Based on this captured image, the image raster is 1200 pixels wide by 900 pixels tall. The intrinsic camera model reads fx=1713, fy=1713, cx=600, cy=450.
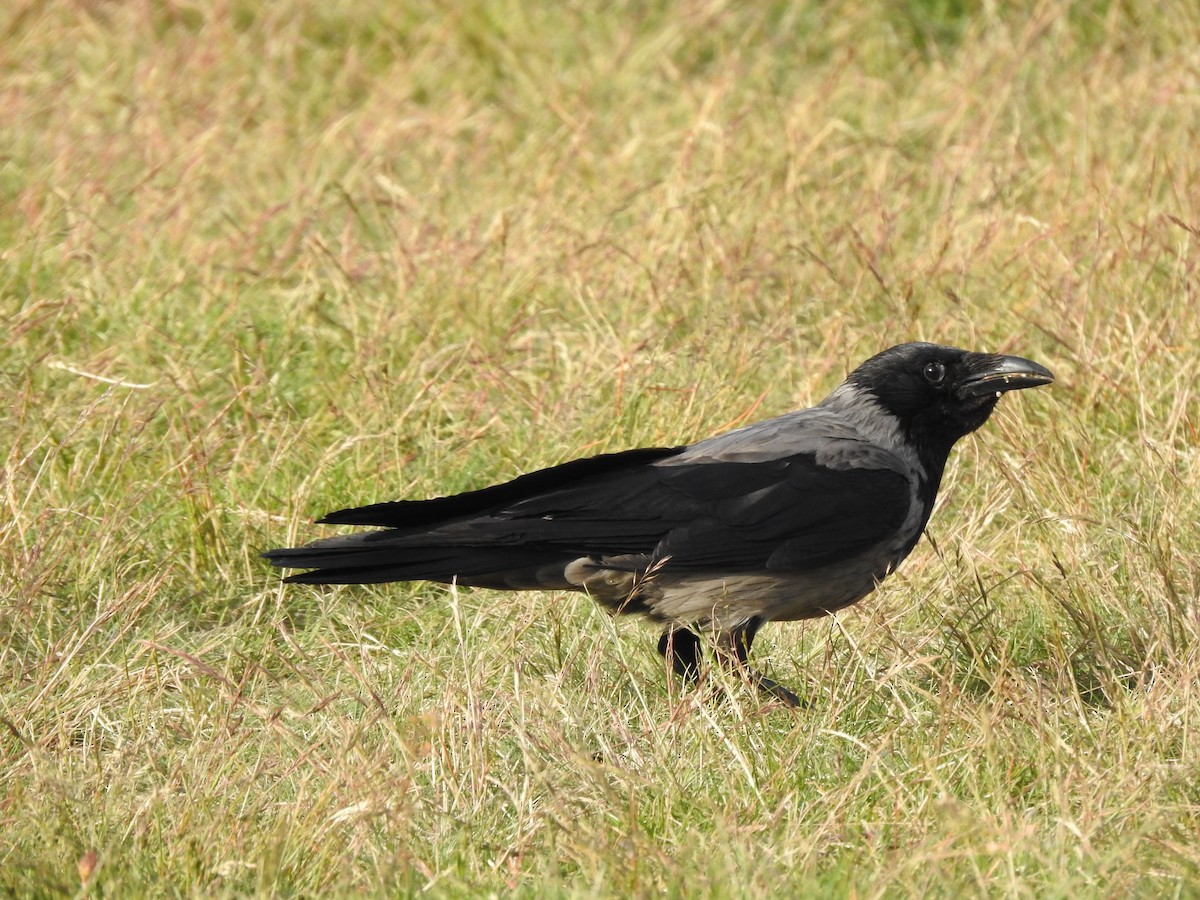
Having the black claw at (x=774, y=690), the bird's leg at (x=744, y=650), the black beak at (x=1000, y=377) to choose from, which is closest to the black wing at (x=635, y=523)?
the bird's leg at (x=744, y=650)

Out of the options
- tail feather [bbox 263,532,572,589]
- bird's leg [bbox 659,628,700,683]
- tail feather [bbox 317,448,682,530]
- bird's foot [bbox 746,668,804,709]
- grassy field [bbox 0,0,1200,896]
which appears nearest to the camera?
grassy field [bbox 0,0,1200,896]

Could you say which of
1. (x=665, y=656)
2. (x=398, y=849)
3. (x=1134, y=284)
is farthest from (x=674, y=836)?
(x=1134, y=284)

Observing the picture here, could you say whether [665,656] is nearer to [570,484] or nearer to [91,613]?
[570,484]

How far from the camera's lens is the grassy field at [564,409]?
3.27 metres

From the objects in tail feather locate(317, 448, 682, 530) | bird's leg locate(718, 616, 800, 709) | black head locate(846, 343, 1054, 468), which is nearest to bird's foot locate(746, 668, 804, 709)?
bird's leg locate(718, 616, 800, 709)

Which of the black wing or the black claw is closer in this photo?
the black claw

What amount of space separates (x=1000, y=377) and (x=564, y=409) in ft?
4.50

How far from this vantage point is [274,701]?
4184 mm

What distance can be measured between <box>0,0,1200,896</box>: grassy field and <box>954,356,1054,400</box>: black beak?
38cm

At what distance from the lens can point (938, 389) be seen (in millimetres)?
4574

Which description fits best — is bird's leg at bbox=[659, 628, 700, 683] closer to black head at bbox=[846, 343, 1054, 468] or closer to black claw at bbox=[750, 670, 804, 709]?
black claw at bbox=[750, 670, 804, 709]

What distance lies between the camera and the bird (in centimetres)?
413

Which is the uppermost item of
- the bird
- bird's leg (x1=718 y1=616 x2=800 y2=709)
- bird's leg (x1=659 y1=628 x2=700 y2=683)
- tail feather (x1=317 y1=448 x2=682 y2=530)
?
tail feather (x1=317 y1=448 x2=682 y2=530)

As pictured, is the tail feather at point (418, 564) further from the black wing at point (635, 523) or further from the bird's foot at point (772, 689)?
the bird's foot at point (772, 689)
